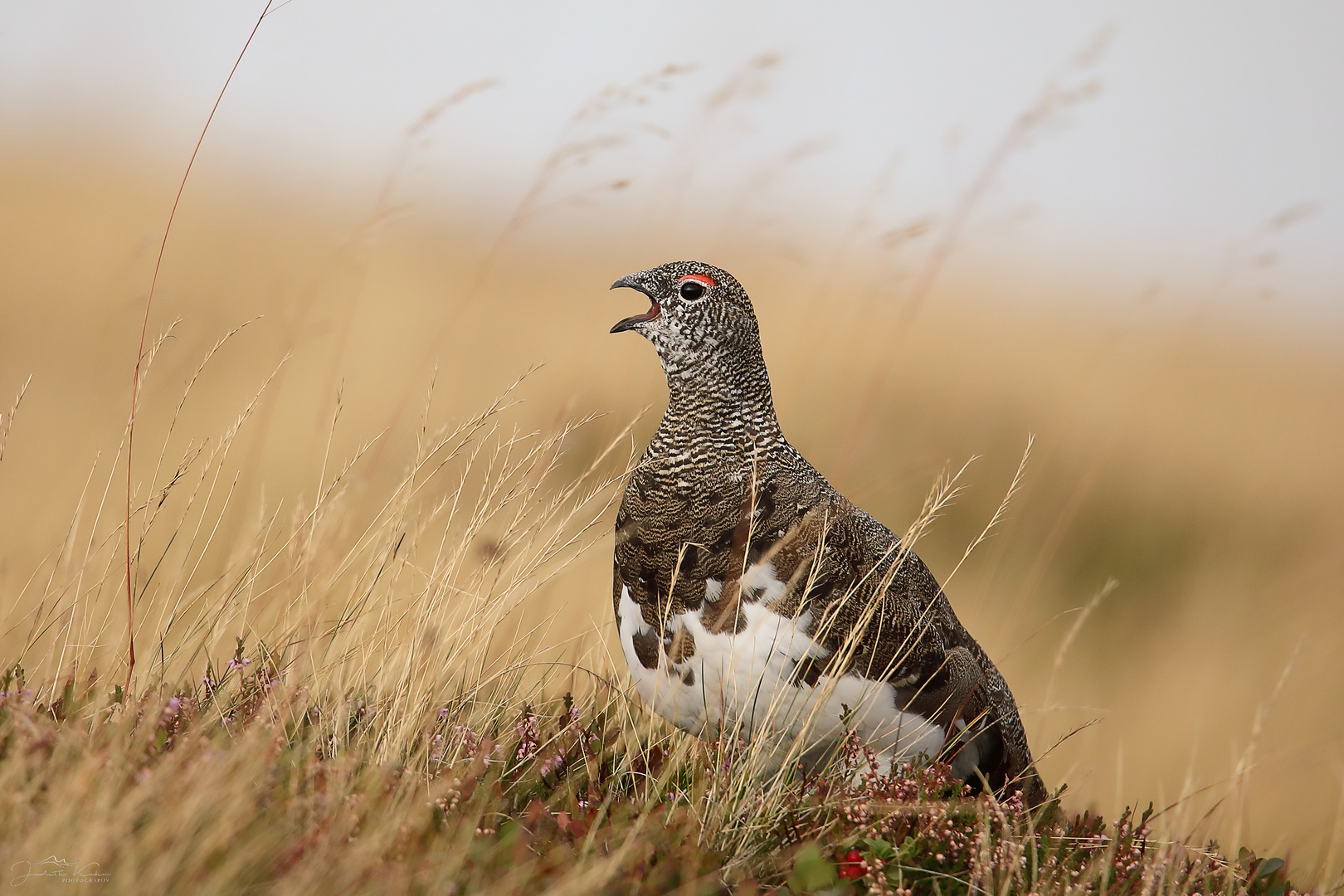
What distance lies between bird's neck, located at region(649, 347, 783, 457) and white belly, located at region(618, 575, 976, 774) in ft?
1.48

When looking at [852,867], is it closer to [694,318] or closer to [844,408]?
[694,318]

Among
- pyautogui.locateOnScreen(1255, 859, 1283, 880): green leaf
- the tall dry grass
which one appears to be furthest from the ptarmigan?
pyautogui.locateOnScreen(1255, 859, 1283, 880): green leaf

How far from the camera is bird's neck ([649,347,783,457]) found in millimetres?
3215

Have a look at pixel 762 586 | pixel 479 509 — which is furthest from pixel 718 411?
pixel 479 509

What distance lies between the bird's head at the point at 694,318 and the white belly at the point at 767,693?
2.48 ft

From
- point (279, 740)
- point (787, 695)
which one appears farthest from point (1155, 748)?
point (279, 740)

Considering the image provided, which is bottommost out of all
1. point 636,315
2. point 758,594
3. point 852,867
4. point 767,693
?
point 852,867

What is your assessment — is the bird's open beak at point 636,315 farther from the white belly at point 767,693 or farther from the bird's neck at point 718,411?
the white belly at point 767,693

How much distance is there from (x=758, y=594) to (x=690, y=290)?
3.41 ft

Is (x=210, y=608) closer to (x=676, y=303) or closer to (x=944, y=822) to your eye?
(x=676, y=303)

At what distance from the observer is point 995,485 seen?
7918mm

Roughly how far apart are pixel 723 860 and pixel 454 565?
1.02 metres

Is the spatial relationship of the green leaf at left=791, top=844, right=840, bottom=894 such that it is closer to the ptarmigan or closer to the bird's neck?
the ptarmigan

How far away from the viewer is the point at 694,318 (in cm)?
330
